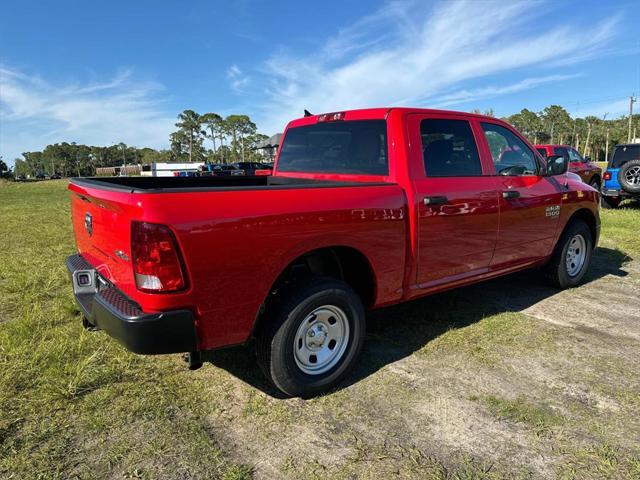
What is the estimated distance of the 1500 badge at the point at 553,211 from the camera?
450 cm

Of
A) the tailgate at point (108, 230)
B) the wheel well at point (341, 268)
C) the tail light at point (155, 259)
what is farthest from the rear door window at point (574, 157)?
the tail light at point (155, 259)

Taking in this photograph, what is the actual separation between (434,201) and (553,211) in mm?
1953

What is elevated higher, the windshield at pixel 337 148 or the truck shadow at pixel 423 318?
the windshield at pixel 337 148

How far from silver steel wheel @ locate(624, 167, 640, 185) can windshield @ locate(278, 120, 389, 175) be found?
9.52m

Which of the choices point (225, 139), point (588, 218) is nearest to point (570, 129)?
point (225, 139)

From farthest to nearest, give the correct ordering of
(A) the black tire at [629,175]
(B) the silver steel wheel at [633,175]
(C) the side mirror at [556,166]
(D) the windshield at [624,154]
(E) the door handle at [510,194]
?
(D) the windshield at [624,154], (B) the silver steel wheel at [633,175], (A) the black tire at [629,175], (C) the side mirror at [556,166], (E) the door handle at [510,194]

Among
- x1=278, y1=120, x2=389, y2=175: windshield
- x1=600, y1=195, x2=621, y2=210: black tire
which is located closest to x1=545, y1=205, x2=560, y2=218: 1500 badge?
x1=278, y1=120, x2=389, y2=175: windshield

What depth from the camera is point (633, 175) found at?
10492 millimetres

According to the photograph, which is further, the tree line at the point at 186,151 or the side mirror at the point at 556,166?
the tree line at the point at 186,151

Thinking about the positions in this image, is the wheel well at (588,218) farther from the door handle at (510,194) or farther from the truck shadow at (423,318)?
the door handle at (510,194)

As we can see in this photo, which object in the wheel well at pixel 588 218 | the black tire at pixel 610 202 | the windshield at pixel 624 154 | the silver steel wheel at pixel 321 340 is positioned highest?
the windshield at pixel 624 154

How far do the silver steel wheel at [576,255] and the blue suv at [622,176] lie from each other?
→ 21.3 feet

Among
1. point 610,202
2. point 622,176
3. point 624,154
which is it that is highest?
point 624,154

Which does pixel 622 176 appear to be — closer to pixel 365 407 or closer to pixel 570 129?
pixel 365 407
